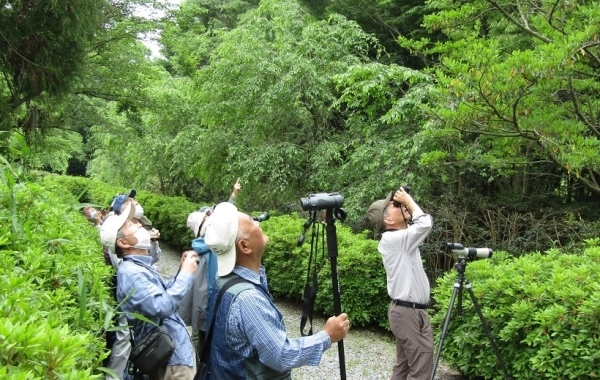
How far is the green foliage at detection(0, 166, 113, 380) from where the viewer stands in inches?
47.0

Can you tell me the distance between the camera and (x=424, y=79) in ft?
25.3

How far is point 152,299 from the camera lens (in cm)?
254

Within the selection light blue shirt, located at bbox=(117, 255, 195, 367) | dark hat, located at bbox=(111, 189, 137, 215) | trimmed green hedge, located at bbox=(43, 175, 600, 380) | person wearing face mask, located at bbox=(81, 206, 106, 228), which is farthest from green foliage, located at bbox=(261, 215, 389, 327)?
light blue shirt, located at bbox=(117, 255, 195, 367)

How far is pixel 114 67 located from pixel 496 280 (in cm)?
1066

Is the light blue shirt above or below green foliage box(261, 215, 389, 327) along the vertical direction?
above

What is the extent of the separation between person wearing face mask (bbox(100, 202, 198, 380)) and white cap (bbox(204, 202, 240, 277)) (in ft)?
1.93

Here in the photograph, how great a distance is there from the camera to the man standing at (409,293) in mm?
3656

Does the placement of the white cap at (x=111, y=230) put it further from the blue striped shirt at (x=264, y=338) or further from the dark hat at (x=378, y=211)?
the dark hat at (x=378, y=211)

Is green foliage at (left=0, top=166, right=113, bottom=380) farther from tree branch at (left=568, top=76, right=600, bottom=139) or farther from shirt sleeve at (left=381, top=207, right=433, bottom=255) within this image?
tree branch at (left=568, top=76, right=600, bottom=139)

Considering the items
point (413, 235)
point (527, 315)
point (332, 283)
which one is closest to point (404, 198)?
point (413, 235)

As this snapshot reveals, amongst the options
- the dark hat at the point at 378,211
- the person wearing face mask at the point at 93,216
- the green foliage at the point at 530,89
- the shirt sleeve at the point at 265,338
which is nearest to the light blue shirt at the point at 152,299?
the shirt sleeve at the point at 265,338

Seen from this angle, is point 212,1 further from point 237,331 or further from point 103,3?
point 237,331

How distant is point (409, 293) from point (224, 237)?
209cm

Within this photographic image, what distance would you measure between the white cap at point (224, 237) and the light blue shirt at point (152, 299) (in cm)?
60
